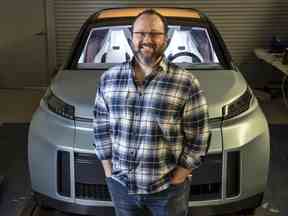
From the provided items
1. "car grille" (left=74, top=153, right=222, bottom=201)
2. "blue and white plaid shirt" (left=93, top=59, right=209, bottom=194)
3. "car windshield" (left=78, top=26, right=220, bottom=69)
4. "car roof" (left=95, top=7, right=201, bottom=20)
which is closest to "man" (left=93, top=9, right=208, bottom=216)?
"blue and white plaid shirt" (left=93, top=59, right=209, bottom=194)

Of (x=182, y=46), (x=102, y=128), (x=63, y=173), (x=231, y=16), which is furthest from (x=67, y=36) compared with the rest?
(x=102, y=128)

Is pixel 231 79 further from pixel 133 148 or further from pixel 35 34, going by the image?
pixel 35 34

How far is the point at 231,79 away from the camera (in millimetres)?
3852

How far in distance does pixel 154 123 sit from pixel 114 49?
2.27m

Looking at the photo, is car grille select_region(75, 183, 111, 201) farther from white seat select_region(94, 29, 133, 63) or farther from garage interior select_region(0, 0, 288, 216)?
garage interior select_region(0, 0, 288, 216)

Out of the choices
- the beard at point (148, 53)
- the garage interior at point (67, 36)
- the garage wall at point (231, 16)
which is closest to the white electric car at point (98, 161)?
the beard at point (148, 53)

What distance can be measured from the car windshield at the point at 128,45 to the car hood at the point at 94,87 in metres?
0.34

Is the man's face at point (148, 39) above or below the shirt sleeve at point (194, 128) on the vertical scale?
above

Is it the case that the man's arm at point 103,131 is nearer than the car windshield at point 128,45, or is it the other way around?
the man's arm at point 103,131

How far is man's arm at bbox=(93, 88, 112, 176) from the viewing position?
2441 mm

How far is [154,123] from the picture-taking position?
7.53 feet

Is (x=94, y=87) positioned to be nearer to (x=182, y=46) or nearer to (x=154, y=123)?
(x=182, y=46)

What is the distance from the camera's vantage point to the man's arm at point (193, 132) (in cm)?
233

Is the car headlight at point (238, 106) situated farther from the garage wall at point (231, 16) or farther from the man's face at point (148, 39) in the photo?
the garage wall at point (231, 16)
